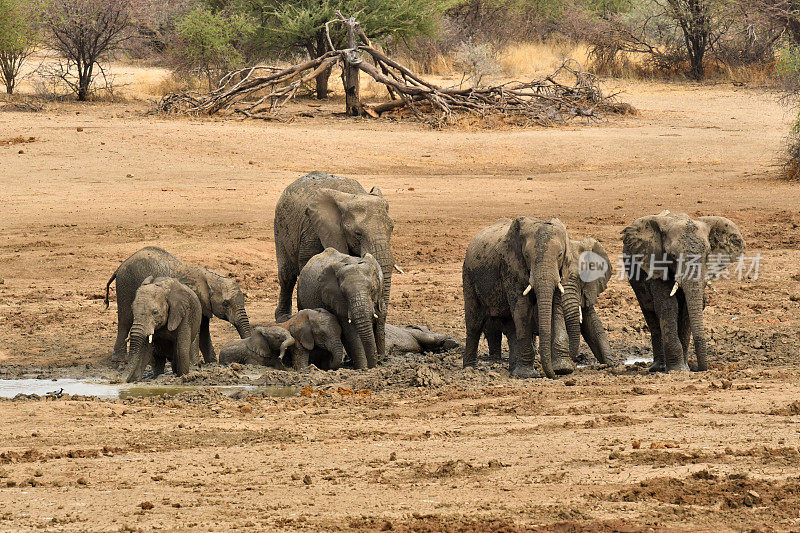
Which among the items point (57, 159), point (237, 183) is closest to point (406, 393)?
point (237, 183)

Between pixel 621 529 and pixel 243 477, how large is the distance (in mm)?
2308

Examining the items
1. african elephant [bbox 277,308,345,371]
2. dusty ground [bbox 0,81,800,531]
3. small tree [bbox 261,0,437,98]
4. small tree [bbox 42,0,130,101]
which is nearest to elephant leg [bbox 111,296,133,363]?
dusty ground [bbox 0,81,800,531]

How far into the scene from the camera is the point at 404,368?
11188 mm

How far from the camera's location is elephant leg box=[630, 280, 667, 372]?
11.3 m

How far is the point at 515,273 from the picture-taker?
10836 millimetres

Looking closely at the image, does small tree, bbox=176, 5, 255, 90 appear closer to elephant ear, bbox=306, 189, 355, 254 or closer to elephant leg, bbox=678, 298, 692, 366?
elephant ear, bbox=306, 189, 355, 254

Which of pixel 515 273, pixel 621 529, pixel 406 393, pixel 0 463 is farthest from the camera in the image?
pixel 515 273

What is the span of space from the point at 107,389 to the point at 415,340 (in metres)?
3.37

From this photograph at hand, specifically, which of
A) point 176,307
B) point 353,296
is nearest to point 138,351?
point 176,307

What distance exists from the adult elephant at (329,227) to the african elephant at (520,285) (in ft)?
3.25

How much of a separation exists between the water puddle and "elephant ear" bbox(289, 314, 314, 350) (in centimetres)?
89

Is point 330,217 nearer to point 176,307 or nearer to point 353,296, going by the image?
point 353,296

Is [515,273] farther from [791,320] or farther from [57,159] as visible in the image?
[57,159]

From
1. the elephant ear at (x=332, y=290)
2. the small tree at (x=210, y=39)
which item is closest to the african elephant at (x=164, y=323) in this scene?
the elephant ear at (x=332, y=290)
